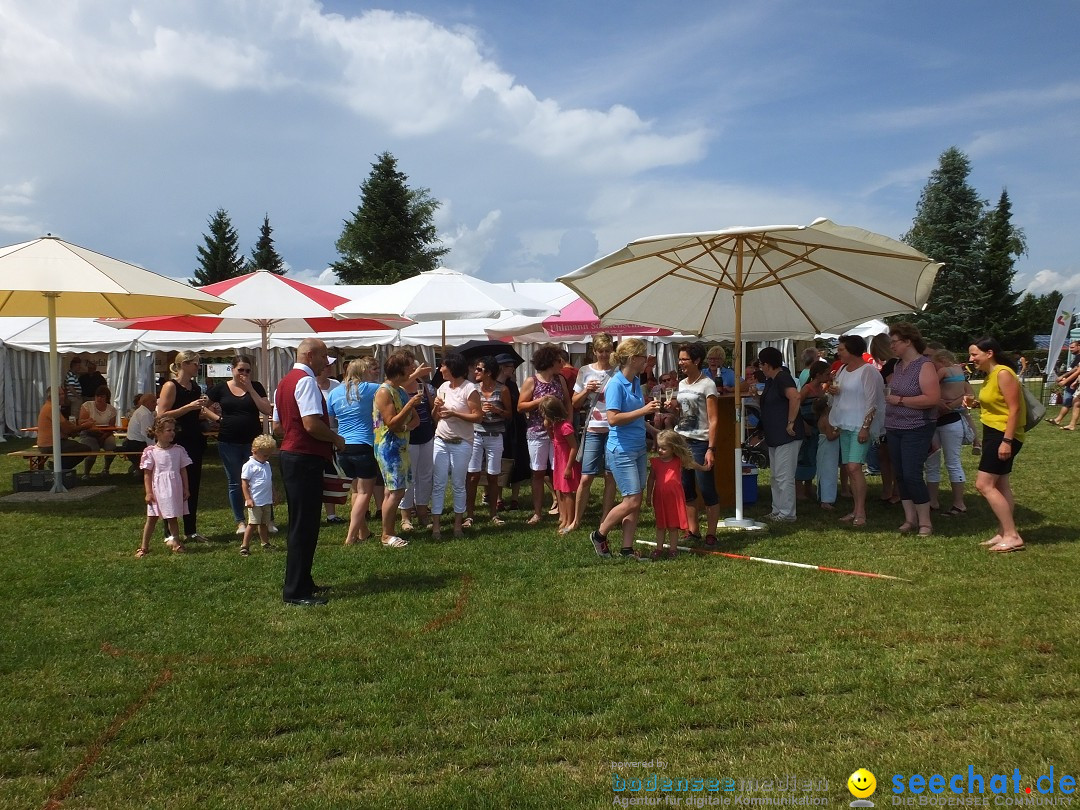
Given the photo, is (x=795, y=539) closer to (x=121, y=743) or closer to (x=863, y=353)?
(x=863, y=353)

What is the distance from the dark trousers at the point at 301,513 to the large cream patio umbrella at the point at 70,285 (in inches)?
190

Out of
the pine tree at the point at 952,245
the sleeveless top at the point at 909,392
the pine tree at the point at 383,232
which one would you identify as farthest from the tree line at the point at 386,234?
→ the sleeveless top at the point at 909,392

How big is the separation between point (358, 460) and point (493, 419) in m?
1.72

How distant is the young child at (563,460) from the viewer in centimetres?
819

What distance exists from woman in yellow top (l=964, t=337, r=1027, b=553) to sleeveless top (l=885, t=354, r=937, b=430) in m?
0.60

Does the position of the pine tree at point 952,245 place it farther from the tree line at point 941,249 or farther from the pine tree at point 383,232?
the pine tree at point 383,232

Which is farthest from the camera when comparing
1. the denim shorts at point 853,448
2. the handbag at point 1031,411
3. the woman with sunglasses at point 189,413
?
the denim shorts at point 853,448

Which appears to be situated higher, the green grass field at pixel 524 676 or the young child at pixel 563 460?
the young child at pixel 563 460

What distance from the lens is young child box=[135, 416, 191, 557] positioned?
741cm

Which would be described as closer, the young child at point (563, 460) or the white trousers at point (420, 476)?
the white trousers at point (420, 476)

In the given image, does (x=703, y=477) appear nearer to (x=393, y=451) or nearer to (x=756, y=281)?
(x=756, y=281)

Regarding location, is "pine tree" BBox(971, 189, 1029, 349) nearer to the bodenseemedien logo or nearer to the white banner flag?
the white banner flag

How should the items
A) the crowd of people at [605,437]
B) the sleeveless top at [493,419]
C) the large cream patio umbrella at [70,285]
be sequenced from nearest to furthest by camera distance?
1. the crowd of people at [605,437]
2. the sleeveless top at [493,419]
3. the large cream patio umbrella at [70,285]

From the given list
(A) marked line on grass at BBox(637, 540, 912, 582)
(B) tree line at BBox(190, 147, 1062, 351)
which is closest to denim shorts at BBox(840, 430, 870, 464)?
(A) marked line on grass at BBox(637, 540, 912, 582)
